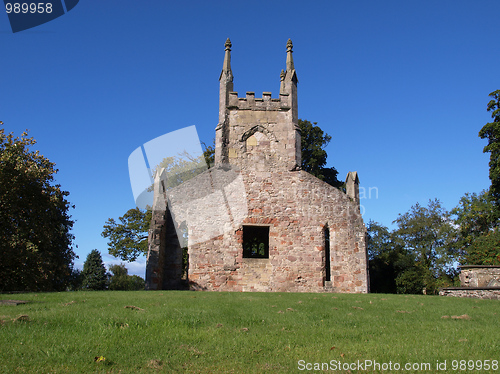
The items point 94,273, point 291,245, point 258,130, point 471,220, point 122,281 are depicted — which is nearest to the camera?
point 291,245

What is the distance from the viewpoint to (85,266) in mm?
42594

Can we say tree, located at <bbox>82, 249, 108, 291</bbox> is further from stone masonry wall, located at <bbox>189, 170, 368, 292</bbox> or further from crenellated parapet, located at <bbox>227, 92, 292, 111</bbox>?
crenellated parapet, located at <bbox>227, 92, 292, 111</bbox>

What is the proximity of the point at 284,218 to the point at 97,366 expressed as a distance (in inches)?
586

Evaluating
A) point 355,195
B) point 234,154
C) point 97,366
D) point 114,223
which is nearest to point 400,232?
point 355,195

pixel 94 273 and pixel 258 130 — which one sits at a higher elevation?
pixel 258 130

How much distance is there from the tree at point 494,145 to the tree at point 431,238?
6843 millimetres

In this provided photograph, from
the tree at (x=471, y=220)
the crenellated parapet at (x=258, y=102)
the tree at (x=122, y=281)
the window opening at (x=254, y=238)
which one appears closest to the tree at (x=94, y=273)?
the tree at (x=122, y=281)

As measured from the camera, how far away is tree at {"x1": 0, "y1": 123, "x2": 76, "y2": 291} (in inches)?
660

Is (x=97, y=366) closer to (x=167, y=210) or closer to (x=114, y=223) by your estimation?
(x=167, y=210)

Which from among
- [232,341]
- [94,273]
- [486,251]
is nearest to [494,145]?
[486,251]

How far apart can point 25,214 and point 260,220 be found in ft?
35.1

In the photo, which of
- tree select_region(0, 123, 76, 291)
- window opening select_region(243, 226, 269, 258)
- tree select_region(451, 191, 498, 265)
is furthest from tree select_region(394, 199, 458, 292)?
tree select_region(0, 123, 76, 291)

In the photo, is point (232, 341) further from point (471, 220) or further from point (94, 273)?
point (94, 273)

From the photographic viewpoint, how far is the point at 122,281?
48.8 meters
